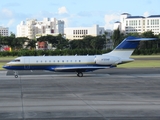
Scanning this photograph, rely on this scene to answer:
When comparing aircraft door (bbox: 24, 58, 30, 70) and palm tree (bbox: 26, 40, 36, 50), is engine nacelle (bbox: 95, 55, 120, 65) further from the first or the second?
palm tree (bbox: 26, 40, 36, 50)

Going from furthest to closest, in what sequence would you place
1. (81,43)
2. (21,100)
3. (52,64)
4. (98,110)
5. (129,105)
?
(81,43), (52,64), (21,100), (129,105), (98,110)

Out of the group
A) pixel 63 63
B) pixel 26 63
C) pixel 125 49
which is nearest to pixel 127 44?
pixel 125 49

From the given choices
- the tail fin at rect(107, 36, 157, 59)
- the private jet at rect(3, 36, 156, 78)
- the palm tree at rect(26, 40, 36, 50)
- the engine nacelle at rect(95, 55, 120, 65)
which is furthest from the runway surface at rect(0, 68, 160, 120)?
the palm tree at rect(26, 40, 36, 50)

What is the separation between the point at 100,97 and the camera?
24.8 meters

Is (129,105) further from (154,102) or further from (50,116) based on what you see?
(50,116)

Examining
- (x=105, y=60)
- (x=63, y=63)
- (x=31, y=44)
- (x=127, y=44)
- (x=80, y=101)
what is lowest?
(x=80, y=101)

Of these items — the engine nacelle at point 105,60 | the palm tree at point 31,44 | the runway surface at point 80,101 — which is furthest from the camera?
the palm tree at point 31,44

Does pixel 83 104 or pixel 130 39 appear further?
pixel 130 39

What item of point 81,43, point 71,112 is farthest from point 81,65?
point 81,43

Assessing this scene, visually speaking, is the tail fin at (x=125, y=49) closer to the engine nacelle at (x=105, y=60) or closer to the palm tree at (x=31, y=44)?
the engine nacelle at (x=105, y=60)

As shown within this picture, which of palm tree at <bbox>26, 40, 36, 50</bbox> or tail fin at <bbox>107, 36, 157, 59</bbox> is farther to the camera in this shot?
palm tree at <bbox>26, 40, 36, 50</bbox>

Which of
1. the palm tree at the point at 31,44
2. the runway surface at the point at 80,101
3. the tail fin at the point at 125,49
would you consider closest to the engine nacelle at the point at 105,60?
the tail fin at the point at 125,49

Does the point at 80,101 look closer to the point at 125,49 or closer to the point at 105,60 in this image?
the point at 105,60

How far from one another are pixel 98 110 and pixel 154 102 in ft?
13.9
